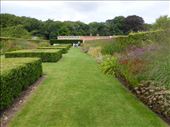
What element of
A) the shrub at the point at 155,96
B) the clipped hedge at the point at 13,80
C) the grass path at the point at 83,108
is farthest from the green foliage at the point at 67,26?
the shrub at the point at 155,96

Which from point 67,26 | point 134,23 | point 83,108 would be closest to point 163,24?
point 83,108

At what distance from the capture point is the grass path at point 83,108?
6.50 meters

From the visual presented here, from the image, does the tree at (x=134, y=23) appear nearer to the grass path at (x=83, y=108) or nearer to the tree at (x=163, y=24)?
the tree at (x=163, y=24)

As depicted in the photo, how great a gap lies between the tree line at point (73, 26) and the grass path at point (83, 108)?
6714 cm

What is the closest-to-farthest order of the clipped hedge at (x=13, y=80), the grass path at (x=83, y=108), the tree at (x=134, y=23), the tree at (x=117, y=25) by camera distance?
the grass path at (x=83, y=108) < the clipped hedge at (x=13, y=80) < the tree at (x=134, y=23) < the tree at (x=117, y=25)

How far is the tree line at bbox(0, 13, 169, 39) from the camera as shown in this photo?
78.3m

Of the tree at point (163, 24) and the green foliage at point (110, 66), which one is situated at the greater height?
the tree at point (163, 24)

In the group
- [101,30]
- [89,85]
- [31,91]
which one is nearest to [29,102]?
[31,91]

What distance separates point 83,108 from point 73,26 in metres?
84.6

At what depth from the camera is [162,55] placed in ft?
28.3

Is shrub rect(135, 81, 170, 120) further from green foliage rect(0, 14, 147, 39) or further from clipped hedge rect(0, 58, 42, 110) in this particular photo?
green foliage rect(0, 14, 147, 39)

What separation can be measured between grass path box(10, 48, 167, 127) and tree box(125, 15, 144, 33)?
70.1 meters

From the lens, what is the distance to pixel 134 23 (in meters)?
80.8

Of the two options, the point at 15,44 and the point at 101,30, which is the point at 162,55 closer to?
the point at 15,44
